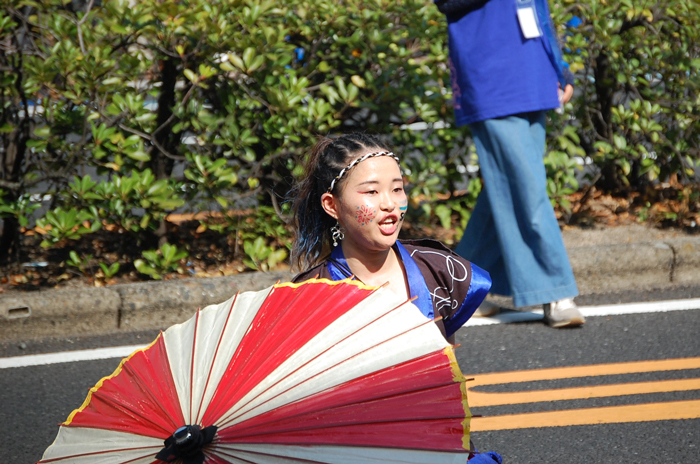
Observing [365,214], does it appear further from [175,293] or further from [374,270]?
[175,293]

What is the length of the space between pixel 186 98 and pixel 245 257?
1.06 meters

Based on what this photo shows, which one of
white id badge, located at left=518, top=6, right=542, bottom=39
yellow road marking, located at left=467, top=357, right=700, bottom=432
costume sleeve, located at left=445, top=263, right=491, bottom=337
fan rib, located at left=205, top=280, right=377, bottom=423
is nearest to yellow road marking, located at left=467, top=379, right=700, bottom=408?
yellow road marking, located at left=467, top=357, right=700, bottom=432

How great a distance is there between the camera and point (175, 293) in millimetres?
4227

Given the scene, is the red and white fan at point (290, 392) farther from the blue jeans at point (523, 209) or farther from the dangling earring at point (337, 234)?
the blue jeans at point (523, 209)

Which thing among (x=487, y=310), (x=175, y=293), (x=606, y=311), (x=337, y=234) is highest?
(x=337, y=234)

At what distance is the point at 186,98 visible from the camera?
15.0 ft

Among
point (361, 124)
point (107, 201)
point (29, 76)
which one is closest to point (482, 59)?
point (361, 124)

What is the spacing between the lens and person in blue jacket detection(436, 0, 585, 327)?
3.85m

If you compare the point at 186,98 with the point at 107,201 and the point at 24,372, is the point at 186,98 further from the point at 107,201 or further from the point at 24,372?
the point at 24,372

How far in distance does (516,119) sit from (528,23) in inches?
18.3

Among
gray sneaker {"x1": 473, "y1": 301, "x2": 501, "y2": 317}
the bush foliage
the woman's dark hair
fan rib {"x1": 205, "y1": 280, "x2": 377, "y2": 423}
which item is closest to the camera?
fan rib {"x1": 205, "y1": 280, "x2": 377, "y2": 423}

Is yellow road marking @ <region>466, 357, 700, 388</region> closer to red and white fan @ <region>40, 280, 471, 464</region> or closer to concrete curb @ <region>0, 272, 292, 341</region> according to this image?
concrete curb @ <region>0, 272, 292, 341</region>

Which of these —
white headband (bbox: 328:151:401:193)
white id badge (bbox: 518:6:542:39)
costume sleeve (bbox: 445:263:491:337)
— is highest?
white id badge (bbox: 518:6:542:39)

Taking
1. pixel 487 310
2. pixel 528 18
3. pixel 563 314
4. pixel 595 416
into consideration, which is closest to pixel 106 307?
pixel 487 310
